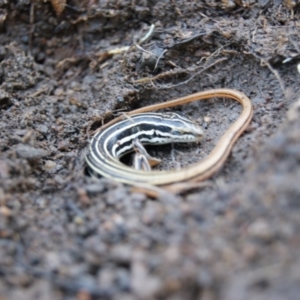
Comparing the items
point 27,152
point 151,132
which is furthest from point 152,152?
point 27,152

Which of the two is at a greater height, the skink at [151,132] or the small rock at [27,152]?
the small rock at [27,152]

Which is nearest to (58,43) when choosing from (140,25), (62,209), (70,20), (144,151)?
(70,20)

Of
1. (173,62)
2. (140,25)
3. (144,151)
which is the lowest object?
(144,151)

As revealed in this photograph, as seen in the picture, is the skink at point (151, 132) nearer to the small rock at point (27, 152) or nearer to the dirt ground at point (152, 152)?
the dirt ground at point (152, 152)

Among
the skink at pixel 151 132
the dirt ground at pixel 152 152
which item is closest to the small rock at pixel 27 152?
the dirt ground at pixel 152 152

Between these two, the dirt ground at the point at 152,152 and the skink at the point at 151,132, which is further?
the skink at the point at 151,132

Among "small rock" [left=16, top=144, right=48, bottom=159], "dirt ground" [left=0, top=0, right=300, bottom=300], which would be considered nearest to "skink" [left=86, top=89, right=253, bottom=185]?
"dirt ground" [left=0, top=0, right=300, bottom=300]

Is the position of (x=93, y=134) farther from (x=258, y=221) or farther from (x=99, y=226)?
(x=258, y=221)

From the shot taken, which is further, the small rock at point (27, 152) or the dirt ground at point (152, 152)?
the small rock at point (27, 152)

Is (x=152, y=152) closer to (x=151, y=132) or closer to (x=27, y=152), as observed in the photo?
(x=151, y=132)
